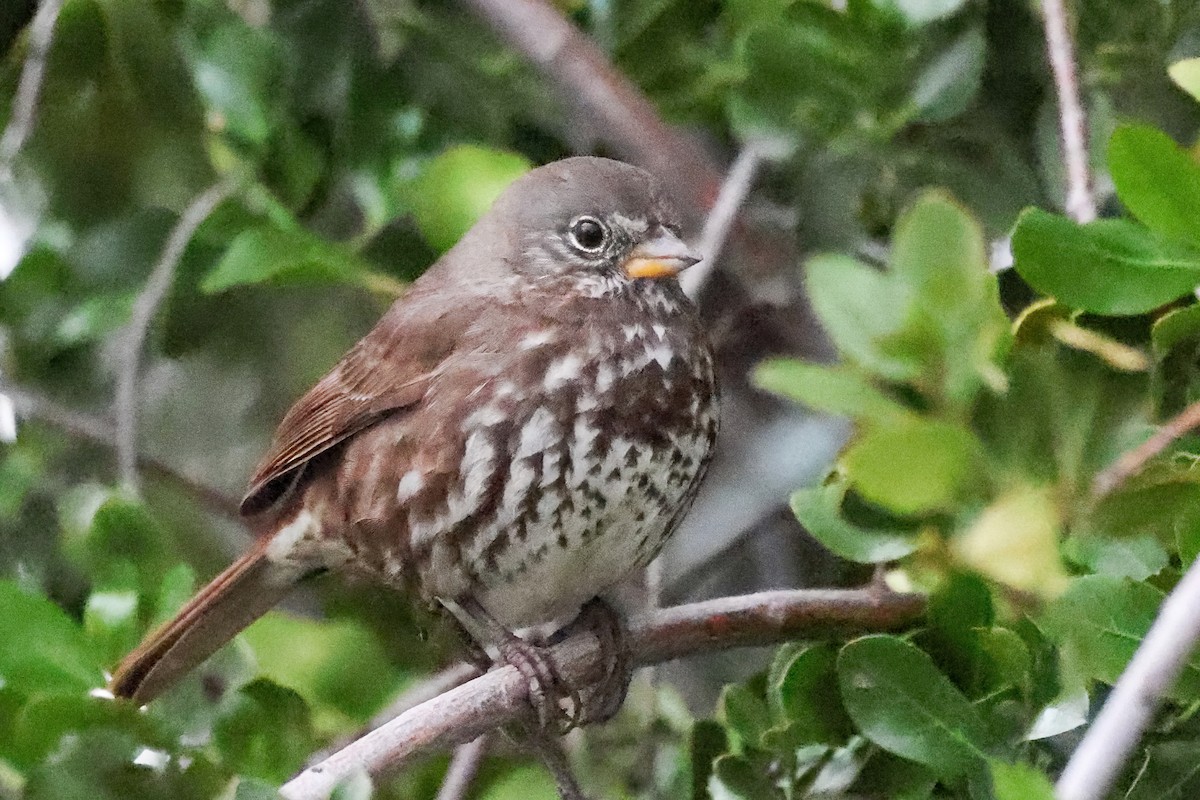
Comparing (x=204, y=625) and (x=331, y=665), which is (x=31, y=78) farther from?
(x=331, y=665)

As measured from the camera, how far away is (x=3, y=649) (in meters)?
1.29

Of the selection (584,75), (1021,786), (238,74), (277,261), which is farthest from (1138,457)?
(238,74)

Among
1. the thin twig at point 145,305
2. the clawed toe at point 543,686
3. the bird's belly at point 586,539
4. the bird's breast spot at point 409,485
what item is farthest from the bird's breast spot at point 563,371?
the thin twig at point 145,305

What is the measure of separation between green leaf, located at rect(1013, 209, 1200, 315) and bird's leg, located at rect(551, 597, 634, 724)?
0.79 m

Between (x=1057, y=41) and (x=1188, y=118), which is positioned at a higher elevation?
(x=1057, y=41)

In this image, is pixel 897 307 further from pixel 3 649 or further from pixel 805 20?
pixel 3 649

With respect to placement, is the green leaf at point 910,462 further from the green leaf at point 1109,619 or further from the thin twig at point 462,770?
the thin twig at point 462,770

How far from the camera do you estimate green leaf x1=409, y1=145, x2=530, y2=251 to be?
192 centimetres

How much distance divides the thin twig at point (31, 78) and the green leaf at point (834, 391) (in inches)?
54.9

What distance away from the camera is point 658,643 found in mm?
1597

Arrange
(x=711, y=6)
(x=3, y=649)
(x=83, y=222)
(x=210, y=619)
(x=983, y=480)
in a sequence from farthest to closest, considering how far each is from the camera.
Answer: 1. (x=83, y=222)
2. (x=711, y=6)
3. (x=210, y=619)
4. (x=3, y=649)
5. (x=983, y=480)

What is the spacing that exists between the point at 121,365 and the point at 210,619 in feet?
1.55

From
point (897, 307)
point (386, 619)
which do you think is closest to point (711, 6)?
point (386, 619)

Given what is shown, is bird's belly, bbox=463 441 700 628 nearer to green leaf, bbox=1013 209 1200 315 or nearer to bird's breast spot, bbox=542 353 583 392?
bird's breast spot, bbox=542 353 583 392
